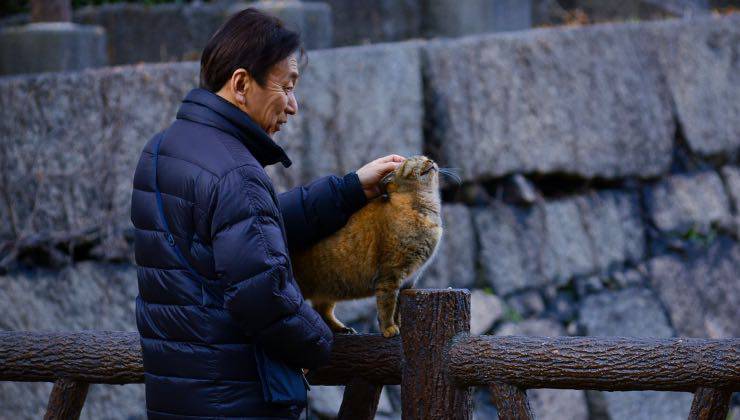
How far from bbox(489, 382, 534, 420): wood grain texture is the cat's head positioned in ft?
2.26

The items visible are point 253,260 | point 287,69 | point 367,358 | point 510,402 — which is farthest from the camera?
point 367,358

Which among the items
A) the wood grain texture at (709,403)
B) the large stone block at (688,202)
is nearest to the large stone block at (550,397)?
the large stone block at (688,202)

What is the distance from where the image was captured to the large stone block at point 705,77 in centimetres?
664

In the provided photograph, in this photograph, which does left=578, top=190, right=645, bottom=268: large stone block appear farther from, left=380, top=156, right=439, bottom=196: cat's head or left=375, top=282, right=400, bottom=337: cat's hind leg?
left=375, top=282, right=400, bottom=337: cat's hind leg

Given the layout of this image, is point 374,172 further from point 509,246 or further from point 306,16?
point 509,246

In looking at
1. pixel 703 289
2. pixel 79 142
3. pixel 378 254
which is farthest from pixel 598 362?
pixel 703 289

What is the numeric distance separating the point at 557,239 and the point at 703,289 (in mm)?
1260

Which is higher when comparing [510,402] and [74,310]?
[510,402]

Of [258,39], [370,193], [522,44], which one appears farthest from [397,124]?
[258,39]

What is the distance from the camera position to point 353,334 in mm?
2959

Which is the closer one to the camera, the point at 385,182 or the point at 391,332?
the point at 391,332

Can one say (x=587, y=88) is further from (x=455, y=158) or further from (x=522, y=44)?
(x=455, y=158)

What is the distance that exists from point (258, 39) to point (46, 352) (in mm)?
1274

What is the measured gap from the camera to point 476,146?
557cm
